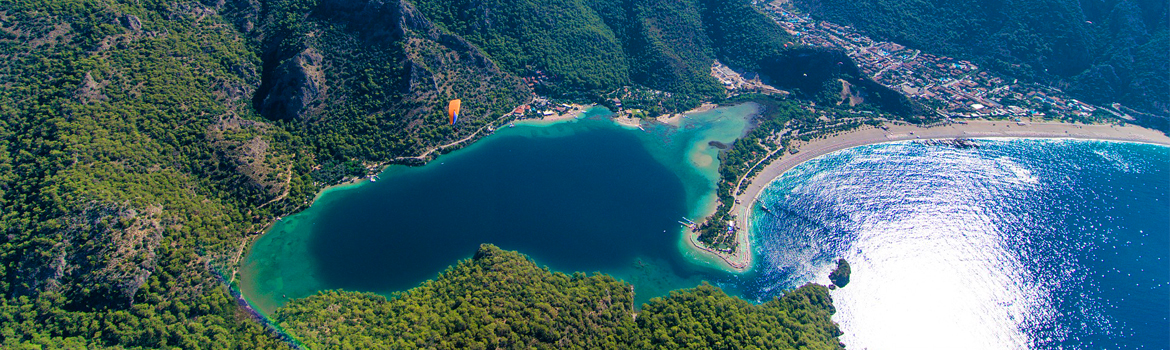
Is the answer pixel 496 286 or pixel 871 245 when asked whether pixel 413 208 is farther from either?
pixel 871 245

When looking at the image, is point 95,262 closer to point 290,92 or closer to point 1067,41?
point 290,92

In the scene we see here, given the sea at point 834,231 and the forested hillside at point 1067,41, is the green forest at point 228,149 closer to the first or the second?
the sea at point 834,231

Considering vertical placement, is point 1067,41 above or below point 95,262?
above

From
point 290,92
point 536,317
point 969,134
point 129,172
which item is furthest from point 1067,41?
point 129,172

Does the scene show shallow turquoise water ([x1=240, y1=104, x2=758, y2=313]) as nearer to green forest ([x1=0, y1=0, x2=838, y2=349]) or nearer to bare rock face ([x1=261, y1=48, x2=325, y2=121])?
green forest ([x1=0, y1=0, x2=838, y2=349])

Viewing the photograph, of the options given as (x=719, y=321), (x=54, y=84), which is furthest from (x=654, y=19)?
(x=54, y=84)

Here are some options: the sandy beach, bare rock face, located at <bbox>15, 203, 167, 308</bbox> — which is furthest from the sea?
bare rock face, located at <bbox>15, 203, 167, 308</bbox>
